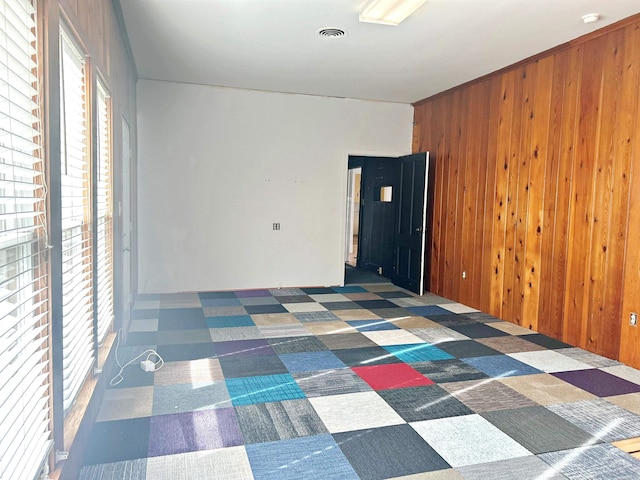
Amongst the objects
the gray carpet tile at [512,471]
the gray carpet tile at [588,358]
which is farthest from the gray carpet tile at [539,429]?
the gray carpet tile at [588,358]

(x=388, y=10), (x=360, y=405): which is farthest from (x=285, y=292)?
(x=388, y=10)

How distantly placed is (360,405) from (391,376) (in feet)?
1.97

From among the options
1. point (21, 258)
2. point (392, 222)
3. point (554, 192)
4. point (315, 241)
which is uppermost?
point (554, 192)

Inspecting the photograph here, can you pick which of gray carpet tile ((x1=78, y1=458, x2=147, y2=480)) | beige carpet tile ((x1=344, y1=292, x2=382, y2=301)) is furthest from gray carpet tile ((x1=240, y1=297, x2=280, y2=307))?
gray carpet tile ((x1=78, y1=458, x2=147, y2=480))

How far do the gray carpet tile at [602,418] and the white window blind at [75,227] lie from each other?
2809 mm

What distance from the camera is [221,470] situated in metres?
2.36

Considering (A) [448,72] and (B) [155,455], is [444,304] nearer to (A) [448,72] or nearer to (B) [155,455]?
(A) [448,72]

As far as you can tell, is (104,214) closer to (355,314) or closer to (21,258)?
(21,258)

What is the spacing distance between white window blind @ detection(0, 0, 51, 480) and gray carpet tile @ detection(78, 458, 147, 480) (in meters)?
0.66

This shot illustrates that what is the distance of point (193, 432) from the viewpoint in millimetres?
2732

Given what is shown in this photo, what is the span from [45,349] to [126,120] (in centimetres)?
383

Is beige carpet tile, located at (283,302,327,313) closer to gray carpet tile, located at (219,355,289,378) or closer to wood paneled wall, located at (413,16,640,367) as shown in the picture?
gray carpet tile, located at (219,355,289,378)

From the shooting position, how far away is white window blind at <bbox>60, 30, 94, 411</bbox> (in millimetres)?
2203

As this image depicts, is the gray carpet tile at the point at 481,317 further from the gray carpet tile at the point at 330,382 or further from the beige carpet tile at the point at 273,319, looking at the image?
the gray carpet tile at the point at 330,382
